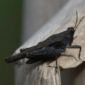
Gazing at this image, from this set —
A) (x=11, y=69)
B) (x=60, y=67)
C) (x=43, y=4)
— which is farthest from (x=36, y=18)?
(x=60, y=67)

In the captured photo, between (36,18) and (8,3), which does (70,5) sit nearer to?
(36,18)

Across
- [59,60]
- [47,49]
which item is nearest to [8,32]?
[47,49]

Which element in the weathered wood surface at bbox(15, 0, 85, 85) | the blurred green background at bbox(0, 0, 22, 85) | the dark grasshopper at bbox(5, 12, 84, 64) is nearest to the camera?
the weathered wood surface at bbox(15, 0, 85, 85)

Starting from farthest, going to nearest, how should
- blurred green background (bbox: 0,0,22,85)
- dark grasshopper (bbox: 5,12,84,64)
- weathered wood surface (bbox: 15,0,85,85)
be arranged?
blurred green background (bbox: 0,0,22,85) < dark grasshopper (bbox: 5,12,84,64) < weathered wood surface (bbox: 15,0,85,85)

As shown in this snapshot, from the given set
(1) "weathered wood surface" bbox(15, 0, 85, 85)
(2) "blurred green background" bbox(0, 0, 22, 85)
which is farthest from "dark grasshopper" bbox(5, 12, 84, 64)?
(2) "blurred green background" bbox(0, 0, 22, 85)

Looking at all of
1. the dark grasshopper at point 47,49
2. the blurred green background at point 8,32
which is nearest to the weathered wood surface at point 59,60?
the dark grasshopper at point 47,49

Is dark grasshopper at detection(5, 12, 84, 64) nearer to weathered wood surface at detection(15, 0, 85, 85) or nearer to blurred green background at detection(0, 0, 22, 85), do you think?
weathered wood surface at detection(15, 0, 85, 85)

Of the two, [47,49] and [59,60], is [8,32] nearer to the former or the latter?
[47,49]
